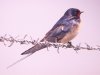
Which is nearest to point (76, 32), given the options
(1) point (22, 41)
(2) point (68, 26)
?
(2) point (68, 26)

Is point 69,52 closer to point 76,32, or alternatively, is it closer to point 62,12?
point 76,32

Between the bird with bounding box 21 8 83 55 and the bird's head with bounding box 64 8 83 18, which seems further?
the bird's head with bounding box 64 8 83 18

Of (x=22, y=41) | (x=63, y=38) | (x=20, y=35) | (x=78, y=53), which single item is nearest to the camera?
(x=22, y=41)

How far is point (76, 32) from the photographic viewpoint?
2119mm

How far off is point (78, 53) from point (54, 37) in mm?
280

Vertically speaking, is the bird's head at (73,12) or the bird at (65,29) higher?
the bird's head at (73,12)

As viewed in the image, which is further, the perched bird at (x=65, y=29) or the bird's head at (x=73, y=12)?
the bird's head at (x=73, y=12)

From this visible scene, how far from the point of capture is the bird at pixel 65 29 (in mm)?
2059

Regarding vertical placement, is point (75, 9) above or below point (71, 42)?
above

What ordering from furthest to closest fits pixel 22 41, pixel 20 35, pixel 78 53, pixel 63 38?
1. pixel 78 53
2. pixel 63 38
3. pixel 20 35
4. pixel 22 41

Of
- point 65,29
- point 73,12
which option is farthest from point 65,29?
point 73,12

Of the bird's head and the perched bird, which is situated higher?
the bird's head

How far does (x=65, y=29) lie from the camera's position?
2.13 m

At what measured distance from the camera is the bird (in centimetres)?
206
